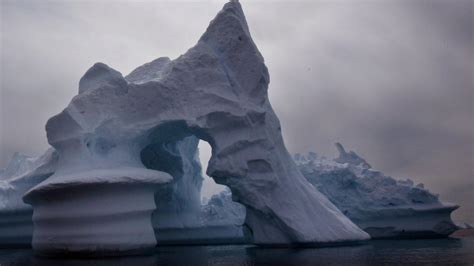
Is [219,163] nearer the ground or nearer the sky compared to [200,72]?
nearer the ground

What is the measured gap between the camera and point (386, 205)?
53.8 ft

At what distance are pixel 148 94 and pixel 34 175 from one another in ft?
14.6

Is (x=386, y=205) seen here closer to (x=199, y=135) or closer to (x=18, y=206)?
(x=199, y=135)

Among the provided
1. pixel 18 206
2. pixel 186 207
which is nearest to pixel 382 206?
pixel 186 207

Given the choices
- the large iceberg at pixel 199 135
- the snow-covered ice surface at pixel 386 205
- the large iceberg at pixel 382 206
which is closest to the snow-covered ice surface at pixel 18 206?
the large iceberg at pixel 199 135

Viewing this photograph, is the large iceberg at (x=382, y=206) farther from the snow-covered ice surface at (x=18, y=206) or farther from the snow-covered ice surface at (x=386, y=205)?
the snow-covered ice surface at (x=18, y=206)

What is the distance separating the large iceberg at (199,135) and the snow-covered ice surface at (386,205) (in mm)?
4574

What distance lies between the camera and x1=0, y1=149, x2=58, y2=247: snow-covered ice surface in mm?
13328

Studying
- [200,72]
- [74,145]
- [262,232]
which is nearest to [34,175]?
[74,145]

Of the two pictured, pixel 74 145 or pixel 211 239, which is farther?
pixel 211 239

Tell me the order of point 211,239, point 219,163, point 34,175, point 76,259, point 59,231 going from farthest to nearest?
point 211,239, point 34,175, point 219,163, point 59,231, point 76,259

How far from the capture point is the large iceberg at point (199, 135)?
395 inches

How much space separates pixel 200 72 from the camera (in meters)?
11.8

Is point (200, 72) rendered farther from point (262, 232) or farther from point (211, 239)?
point (211, 239)
